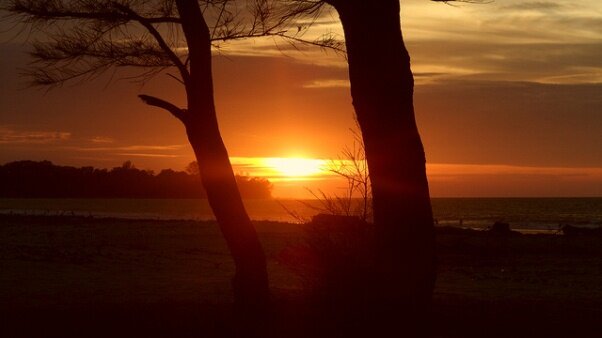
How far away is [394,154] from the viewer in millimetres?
6246

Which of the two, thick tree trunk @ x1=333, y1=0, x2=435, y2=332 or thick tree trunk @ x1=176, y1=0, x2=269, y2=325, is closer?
thick tree trunk @ x1=333, y1=0, x2=435, y2=332

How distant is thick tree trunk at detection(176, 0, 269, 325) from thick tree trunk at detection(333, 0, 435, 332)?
301cm

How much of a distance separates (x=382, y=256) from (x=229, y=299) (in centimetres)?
A: 519

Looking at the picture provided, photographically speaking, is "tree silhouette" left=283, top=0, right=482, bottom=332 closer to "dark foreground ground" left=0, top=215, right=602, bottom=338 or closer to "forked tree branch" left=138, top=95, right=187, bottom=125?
"dark foreground ground" left=0, top=215, right=602, bottom=338

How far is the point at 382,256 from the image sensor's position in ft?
20.7

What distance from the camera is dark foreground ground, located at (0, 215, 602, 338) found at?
817cm

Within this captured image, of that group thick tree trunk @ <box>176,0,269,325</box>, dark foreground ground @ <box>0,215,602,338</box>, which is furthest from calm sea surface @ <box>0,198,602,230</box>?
thick tree trunk @ <box>176,0,269,325</box>

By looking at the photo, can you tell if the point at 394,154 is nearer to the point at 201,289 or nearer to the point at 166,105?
the point at 166,105

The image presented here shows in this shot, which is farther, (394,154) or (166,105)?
(166,105)

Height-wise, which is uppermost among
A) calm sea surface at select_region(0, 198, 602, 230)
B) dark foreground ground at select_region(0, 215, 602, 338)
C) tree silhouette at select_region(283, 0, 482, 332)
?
tree silhouette at select_region(283, 0, 482, 332)

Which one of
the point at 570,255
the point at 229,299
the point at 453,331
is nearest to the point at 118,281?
the point at 229,299

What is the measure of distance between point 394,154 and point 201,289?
7.52 metres

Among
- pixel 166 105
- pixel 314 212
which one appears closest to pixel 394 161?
pixel 166 105

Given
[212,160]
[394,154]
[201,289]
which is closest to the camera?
[394,154]
